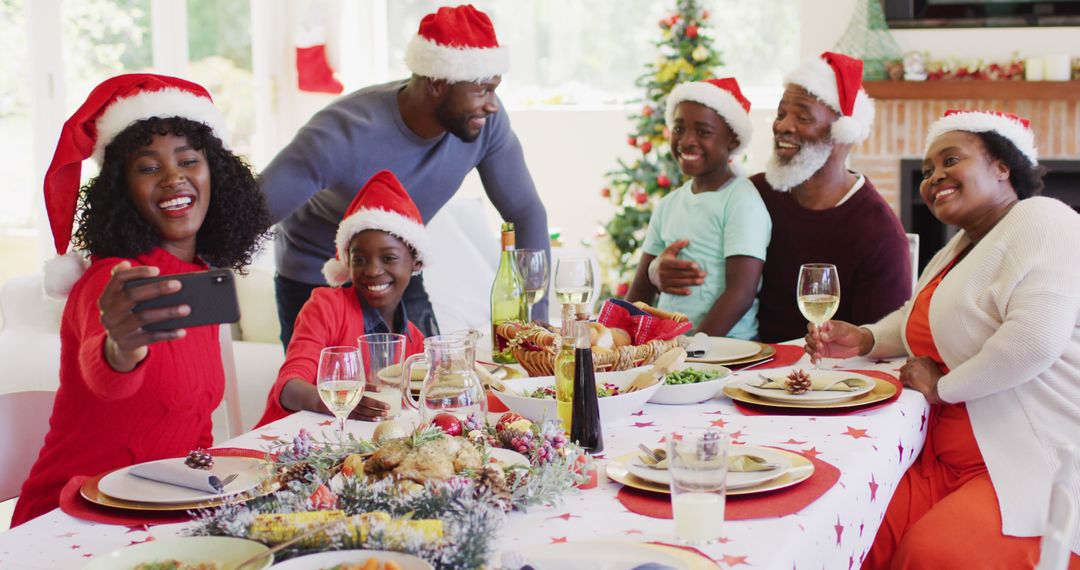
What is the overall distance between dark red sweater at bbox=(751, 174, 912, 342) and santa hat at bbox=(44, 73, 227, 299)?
165 centimetres

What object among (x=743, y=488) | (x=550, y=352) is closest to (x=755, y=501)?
(x=743, y=488)

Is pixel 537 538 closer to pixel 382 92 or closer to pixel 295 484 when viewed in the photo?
pixel 295 484

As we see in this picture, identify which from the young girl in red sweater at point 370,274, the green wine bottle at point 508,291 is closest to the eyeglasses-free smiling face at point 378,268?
the young girl in red sweater at point 370,274

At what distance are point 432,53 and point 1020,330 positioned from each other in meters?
1.55

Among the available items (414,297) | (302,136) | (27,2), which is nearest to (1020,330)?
(414,297)

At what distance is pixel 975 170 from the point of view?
88.5 inches

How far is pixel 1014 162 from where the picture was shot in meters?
2.26

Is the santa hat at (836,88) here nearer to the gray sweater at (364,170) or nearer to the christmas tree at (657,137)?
the gray sweater at (364,170)

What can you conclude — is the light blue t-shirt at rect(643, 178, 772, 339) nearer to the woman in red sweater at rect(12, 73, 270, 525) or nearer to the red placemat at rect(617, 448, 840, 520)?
the woman in red sweater at rect(12, 73, 270, 525)

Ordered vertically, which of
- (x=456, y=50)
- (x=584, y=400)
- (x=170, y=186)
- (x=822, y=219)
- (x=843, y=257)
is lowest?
(x=584, y=400)

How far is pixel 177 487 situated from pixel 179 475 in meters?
0.02


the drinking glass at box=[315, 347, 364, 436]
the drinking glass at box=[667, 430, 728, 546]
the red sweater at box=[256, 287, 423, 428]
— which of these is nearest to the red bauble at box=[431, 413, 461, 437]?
the drinking glass at box=[315, 347, 364, 436]

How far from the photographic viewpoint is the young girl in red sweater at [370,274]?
2.30m

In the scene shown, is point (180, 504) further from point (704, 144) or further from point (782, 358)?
point (704, 144)
